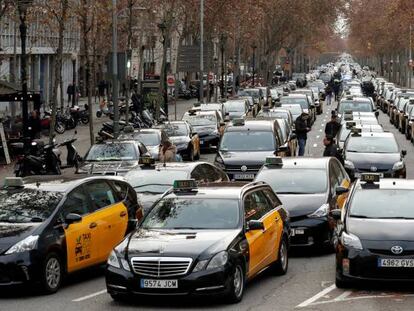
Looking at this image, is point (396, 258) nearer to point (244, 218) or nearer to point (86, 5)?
point (244, 218)

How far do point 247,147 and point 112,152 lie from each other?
12.2ft

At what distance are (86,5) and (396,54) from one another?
98.3m

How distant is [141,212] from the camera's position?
16.8 metres

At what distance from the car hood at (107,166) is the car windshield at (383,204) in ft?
35.7

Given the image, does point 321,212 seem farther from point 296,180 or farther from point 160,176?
point 160,176

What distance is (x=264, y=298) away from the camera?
13.4m

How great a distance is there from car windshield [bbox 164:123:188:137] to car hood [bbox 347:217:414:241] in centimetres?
2325

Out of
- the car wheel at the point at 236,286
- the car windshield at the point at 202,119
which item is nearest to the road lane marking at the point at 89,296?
the car wheel at the point at 236,286

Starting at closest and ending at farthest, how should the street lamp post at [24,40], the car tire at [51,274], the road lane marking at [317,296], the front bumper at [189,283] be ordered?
the front bumper at [189,283] → the road lane marking at [317,296] → the car tire at [51,274] → the street lamp post at [24,40]

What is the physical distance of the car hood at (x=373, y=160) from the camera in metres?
26.7

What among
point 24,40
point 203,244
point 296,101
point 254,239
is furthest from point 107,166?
point 296,101

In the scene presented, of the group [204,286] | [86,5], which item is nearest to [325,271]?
[204,286]

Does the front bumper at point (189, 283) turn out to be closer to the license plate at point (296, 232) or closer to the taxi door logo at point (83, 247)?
the taxi door logo at point (83, 247)

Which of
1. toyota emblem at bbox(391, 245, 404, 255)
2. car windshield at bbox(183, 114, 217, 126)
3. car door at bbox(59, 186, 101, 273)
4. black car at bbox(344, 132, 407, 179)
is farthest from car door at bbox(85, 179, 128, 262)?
car windshield at bbox(183, 114, 217, 126)
